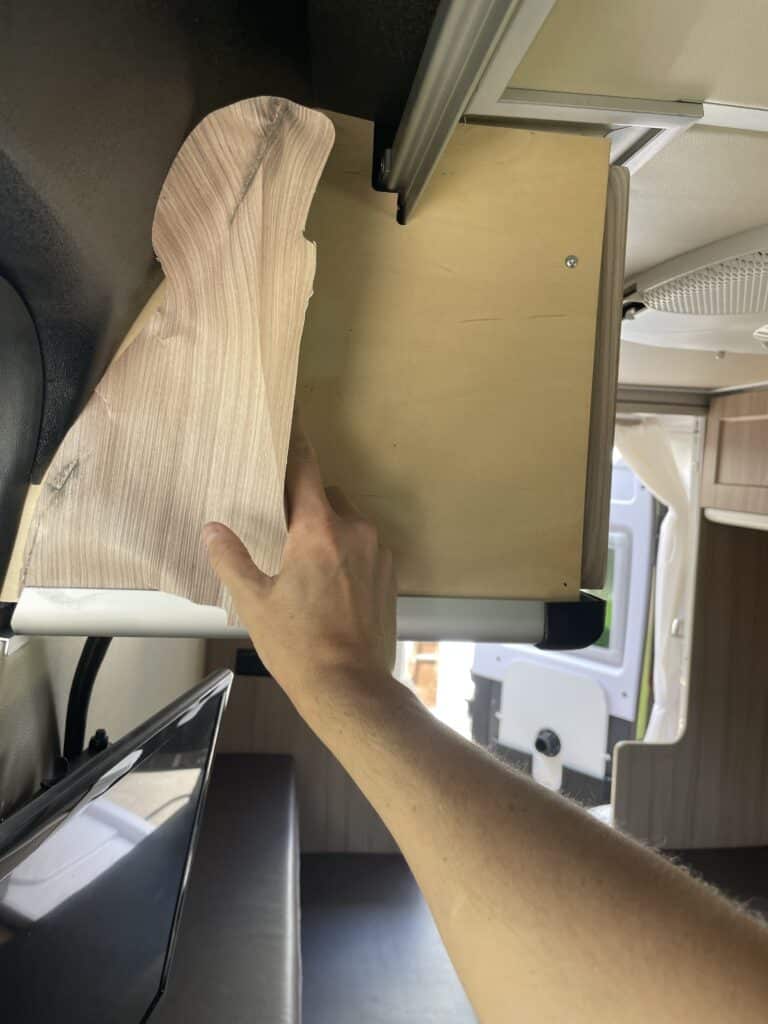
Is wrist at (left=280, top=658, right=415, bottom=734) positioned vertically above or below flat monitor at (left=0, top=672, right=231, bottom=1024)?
above

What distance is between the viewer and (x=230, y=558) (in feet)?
1.87

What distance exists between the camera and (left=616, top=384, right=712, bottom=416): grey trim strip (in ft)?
9.71

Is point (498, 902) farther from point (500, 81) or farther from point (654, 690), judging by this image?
point (654, 690)

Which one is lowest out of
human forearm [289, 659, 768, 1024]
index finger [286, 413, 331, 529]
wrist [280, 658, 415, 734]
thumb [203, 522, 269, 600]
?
human forearm [289, 659, 768, 1024]

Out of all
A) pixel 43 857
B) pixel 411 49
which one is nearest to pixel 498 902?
pixel 43 857

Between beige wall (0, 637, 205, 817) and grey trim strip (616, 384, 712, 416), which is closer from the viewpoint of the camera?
beige wall (0, 637, 205, 817)

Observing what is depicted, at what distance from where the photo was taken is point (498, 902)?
1.31 feet

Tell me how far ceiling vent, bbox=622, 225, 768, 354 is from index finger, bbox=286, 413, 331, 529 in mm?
899

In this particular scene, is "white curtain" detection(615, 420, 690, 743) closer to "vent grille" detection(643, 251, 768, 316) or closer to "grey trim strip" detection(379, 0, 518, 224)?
"vent grille" detection(643, 251, 768, 316)

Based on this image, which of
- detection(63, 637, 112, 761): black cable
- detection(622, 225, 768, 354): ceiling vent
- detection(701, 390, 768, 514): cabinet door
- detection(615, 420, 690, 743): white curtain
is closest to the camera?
detection(63, 637, 112, 761): black cable

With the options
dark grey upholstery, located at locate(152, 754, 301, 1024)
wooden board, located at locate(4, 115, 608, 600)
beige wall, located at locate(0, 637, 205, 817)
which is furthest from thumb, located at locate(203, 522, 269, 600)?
dark grey upholstery, located at locate(152, 754, 301, 1024)

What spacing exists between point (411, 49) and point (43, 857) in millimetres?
654

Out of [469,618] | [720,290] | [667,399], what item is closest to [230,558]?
[469,618]

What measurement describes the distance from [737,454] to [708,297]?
65.3 inches
